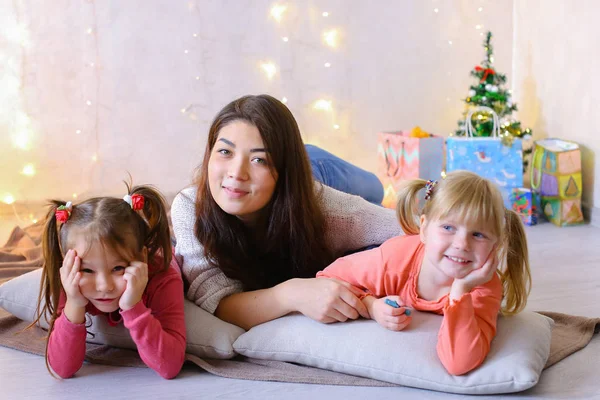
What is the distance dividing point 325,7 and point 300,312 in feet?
8.18

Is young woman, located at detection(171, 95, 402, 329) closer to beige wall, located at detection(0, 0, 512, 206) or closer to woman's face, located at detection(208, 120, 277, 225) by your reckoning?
woman's face, located at detection(208, 120, 277, 225)

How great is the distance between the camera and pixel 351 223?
195 centimetres

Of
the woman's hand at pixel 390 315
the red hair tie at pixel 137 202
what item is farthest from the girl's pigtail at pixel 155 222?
the woman's hand at pixel 390 315

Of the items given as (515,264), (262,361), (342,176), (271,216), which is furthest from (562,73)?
(262,361)

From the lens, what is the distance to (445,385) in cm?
147

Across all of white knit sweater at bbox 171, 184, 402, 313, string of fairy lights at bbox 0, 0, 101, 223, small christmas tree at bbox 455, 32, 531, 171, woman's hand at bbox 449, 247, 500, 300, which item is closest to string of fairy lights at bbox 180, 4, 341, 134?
string of fairy lights at bbox 0, 0, 101, 223

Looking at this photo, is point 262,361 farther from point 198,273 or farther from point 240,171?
point 240,171

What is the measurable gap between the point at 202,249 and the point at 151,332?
12.8 inches

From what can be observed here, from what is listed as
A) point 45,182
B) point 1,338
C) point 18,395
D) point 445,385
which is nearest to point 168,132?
point 45,182

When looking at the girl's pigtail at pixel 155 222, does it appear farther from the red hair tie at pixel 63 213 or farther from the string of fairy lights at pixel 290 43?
the string of fairy lights at pixel 290 43

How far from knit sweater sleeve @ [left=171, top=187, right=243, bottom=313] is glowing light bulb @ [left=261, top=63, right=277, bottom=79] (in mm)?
2081

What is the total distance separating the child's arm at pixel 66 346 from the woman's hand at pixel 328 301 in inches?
18.7

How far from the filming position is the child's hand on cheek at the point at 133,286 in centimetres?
148

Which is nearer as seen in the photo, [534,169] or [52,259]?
[52,259]
